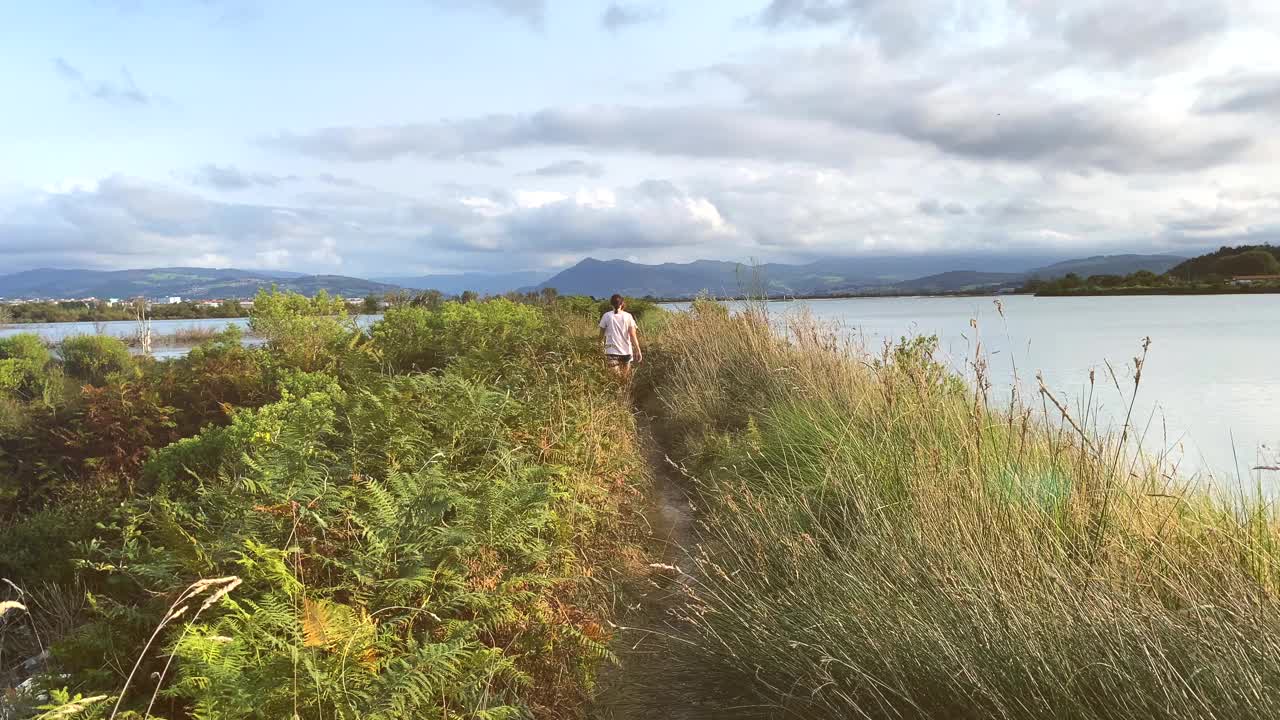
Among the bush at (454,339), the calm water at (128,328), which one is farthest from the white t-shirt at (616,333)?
the calm water at (128,328)

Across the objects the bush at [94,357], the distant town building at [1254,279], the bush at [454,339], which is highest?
the distant town building at [1254,279]

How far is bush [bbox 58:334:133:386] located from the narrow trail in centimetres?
1990

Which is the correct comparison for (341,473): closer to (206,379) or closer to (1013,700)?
(1013,700)

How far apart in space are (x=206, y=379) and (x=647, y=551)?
7.66m

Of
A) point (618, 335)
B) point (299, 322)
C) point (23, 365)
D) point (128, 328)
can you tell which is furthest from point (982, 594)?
point (128, 328)

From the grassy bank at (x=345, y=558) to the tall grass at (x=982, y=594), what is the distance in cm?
82

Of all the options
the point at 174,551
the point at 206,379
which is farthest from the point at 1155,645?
the point at 206,379

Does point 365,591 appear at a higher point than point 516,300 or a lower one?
lower

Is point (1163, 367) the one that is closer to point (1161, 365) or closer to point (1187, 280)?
point (1161, 365)

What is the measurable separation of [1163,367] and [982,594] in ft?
35.6

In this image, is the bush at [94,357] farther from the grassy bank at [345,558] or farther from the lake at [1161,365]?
the lake at [1161,365]

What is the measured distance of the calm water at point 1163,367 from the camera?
17.3 feet

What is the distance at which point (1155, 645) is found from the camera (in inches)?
87.3

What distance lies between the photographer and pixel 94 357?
71.5 feet
